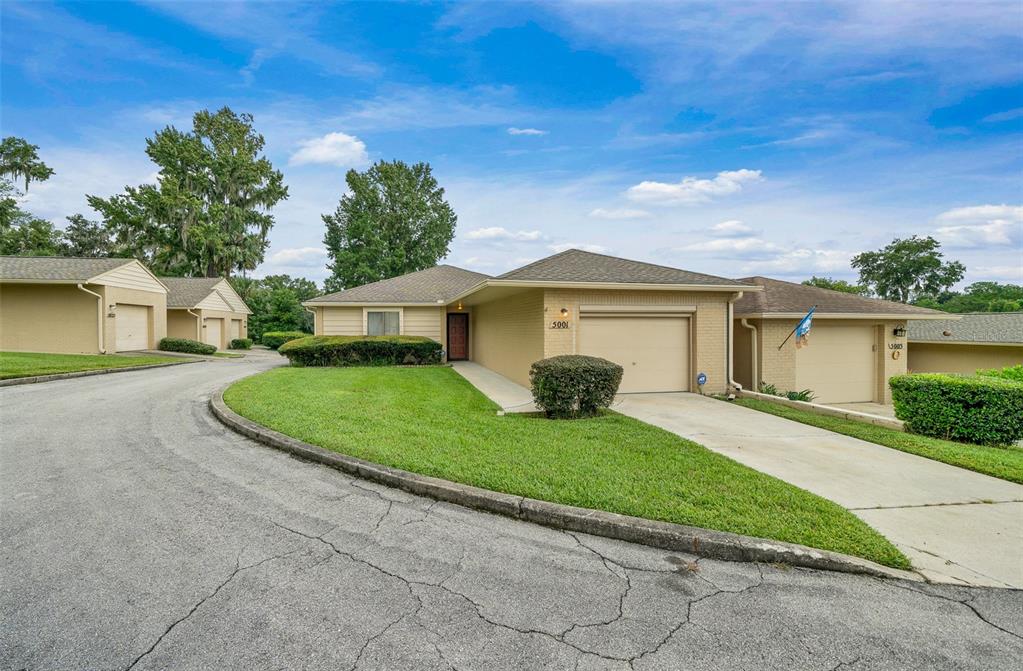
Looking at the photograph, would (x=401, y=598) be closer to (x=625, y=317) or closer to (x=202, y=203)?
(x=625, y=317)

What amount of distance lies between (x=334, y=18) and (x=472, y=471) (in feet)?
34.5

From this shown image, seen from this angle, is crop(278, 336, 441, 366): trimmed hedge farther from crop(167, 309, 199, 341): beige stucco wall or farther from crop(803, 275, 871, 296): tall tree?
crop(803, 275, 871, 296): tall tree

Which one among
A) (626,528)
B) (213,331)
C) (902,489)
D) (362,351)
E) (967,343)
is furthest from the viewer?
(213,331)

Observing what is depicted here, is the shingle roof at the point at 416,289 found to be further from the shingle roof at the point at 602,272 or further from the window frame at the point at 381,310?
the shingle roof at the point at 602,272

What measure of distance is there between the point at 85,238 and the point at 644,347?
2074 inches

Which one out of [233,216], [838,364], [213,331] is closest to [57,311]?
[213,331]

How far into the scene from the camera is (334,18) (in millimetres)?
9945

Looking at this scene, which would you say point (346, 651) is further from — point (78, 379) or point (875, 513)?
point (78, 379)

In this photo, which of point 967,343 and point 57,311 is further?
point 57,311

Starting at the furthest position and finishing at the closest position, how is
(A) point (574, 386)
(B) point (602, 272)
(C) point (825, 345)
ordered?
(C) point (825, 345) → (B) point (602, 272) → (A) point (574, 386)

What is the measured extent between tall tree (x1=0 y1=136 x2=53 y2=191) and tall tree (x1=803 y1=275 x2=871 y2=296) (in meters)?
56.9

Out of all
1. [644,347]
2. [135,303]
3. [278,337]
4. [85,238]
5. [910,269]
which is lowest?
[278,337]

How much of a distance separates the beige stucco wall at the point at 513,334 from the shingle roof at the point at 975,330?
11951 mm

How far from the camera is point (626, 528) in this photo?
132 inches
